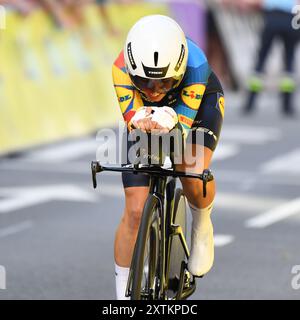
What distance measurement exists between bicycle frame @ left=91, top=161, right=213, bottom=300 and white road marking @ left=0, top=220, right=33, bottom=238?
10.9 feet

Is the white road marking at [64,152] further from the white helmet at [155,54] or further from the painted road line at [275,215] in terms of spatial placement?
the white helmet at [155,54]

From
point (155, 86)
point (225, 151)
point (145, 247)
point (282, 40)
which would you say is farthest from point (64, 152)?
point (145, 247)

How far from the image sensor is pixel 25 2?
15.2m

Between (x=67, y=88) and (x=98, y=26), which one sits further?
(x=98, y=26)

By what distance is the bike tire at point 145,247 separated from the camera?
20.0ft

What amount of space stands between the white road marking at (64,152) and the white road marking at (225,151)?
1459mm

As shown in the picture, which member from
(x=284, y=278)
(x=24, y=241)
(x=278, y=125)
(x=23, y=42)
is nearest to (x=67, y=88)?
(x=23, y=42)

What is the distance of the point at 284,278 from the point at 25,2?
7.71 m

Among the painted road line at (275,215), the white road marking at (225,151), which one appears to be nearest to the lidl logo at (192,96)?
the painted road line at (275,215)

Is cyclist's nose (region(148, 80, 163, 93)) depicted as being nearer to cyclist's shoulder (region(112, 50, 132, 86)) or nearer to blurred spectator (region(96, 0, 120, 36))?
cyclist's shoulder (region(112, 50, 132, 86))

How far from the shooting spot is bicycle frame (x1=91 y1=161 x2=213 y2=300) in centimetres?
616

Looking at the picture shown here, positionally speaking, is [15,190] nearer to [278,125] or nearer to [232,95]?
[278,125]

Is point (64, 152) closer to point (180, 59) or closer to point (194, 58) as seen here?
point (194, 58)

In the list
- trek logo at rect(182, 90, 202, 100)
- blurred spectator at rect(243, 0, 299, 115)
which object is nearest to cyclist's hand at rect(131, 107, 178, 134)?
trek logo at rect(182, 90, 202, 100)
